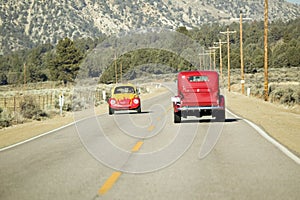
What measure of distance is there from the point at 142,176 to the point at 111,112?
719 inches

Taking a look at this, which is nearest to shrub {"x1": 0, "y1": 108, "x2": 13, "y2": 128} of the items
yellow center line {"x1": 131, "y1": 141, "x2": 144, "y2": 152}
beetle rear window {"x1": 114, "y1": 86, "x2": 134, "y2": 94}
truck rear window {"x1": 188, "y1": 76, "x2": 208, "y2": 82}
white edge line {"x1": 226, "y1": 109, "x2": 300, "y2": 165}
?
beetle rear window {"x1": 114, "y1": 86, "x2": 134, "y2": 94}

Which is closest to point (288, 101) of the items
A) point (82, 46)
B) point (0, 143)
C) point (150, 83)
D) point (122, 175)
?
point (0, 143)

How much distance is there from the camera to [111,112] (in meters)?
28.1

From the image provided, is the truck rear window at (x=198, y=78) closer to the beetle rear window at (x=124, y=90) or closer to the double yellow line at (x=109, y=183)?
the beetle rear window at (x=124, y=90)

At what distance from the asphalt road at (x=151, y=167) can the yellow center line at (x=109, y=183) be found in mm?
17

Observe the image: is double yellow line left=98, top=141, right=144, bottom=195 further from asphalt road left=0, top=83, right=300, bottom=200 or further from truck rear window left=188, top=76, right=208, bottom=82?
truck rear window left=188, top=76, right=208, bottom=82

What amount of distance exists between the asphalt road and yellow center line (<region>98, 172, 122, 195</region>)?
0.02 meters

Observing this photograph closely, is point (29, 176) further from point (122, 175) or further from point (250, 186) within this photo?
point (250, 186)

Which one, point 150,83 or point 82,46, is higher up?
point 82,46

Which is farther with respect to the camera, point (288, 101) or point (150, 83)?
point (150, 83)

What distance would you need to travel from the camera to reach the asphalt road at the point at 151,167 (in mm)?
8570

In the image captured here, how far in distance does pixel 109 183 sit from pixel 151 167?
69.5 inches

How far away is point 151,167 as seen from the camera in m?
10.9

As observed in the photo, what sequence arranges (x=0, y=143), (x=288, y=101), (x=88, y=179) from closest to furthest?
1. (x=88, y=179)
2. (x=0, y=143)
3. (x=288, y=101)
